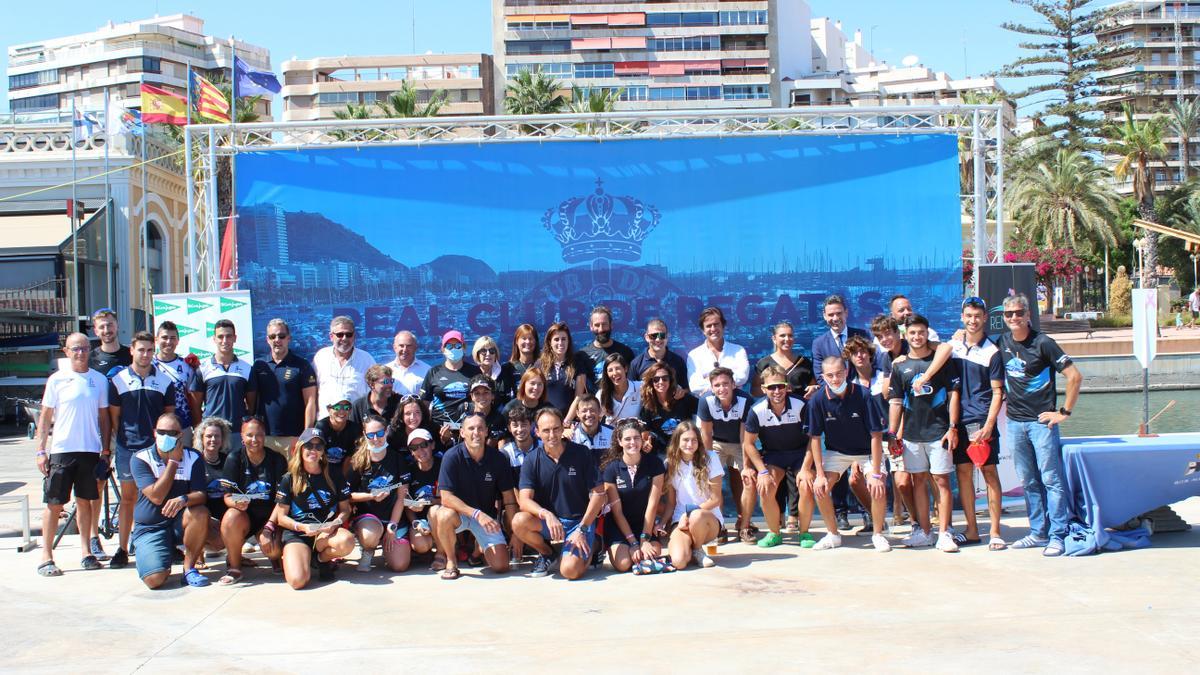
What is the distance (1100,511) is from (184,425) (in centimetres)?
615

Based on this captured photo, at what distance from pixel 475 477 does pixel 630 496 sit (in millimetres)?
978

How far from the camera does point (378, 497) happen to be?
253 inches

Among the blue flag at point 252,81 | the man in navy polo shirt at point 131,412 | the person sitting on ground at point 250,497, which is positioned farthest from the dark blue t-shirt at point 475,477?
the blue flag at point 252,81

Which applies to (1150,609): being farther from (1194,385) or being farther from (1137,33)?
(1137,33)

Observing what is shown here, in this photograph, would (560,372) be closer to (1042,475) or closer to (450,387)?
(450,387)

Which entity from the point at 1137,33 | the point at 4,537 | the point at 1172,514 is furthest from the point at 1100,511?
the point at 1137,33

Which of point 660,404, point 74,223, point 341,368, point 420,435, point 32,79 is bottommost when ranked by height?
point 420,435

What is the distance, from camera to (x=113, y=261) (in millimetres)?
23922

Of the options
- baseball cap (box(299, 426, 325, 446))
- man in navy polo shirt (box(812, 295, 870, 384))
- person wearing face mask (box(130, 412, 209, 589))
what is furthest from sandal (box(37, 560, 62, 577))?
man in navy polo shirt (box(812, 295, 870, 384))

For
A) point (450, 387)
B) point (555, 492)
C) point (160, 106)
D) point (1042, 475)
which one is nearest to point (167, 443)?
point (450, 387)

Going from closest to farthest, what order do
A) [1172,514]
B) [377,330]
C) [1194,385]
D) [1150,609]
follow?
1. [1150,609]
2. [1172,514]
3. [377,330]
4. [1194,385]

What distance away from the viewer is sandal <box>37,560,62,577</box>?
652 centimetres

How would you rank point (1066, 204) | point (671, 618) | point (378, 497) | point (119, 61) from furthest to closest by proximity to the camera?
point (119, 61), point (1066, 204), point (378, 497), point (671, 618)

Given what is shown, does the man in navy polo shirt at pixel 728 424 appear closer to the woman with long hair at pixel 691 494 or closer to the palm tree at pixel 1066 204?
the woman with long hair at pixel 691 494
